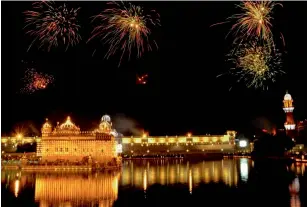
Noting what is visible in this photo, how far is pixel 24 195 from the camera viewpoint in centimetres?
1952

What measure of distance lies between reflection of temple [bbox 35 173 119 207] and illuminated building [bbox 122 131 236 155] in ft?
143

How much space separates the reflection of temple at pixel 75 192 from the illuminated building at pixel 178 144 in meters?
43.6

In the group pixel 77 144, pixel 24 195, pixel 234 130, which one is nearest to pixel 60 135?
pixel 77 144

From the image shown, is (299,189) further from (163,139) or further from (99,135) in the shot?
(163,139)

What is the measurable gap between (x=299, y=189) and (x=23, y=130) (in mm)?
50572

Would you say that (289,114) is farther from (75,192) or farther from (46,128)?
(75,192)

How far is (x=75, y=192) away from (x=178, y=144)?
52.2 m

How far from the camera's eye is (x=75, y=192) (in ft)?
66.5

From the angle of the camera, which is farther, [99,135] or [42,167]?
[99,135]

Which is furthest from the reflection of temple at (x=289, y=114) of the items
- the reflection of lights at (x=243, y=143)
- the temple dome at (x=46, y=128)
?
the temple dome at (x=46, y=128)

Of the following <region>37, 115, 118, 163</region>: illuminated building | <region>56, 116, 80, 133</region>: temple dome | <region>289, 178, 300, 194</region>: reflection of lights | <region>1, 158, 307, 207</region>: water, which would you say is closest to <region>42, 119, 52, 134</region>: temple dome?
<region>37, 115, 118, 163</region>: illuminated building

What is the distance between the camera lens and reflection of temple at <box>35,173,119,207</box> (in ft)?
56.9

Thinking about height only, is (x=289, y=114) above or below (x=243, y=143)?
above

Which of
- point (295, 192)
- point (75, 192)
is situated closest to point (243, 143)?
point (295, 192)
